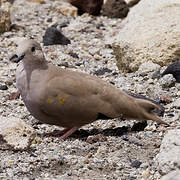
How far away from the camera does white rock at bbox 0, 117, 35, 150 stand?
423 centimetres

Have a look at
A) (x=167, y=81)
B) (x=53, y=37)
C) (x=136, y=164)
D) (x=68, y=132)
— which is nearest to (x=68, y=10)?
(x=53, y=37)

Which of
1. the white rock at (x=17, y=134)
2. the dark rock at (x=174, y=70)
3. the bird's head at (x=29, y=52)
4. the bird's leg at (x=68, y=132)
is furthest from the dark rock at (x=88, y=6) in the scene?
the white rock at (x=17, y=134)

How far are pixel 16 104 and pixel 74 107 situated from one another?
54.9 inches

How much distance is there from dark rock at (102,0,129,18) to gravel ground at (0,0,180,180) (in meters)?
2.07

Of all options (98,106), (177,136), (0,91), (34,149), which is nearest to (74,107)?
(98,106)

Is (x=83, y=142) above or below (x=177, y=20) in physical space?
below

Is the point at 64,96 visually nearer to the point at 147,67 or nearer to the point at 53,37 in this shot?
the point at 147,67

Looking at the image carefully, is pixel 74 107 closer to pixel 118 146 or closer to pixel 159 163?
pixel 118 146

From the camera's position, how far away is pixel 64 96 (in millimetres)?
4328

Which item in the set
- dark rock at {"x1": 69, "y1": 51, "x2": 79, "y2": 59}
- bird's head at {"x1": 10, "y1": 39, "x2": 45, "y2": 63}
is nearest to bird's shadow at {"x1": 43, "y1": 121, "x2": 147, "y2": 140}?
bird's head at {"x1": 10, "y1": 39, "x2": 45, "y2": 63}

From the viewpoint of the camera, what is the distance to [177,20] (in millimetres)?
6512

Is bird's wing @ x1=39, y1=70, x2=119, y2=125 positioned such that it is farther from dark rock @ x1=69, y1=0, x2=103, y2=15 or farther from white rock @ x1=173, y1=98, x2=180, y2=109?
dark rock @ x1=69, y1=0, x2=103, y2=15

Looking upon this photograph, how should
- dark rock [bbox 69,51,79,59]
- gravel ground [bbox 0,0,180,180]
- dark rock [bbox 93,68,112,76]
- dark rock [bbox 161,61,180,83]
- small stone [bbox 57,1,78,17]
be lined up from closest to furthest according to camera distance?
gravel ground [bbox 0,0,180,180]
dark rock [bbox 161,61,180,83]
dark rock [bbox 93,68,112,76]
dark rock [bbox 69,51,79,59]
small stone [bbox 57,1,78,17]

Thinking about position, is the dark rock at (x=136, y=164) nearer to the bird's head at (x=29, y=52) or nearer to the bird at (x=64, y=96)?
the bird at (x=64, y=96)
